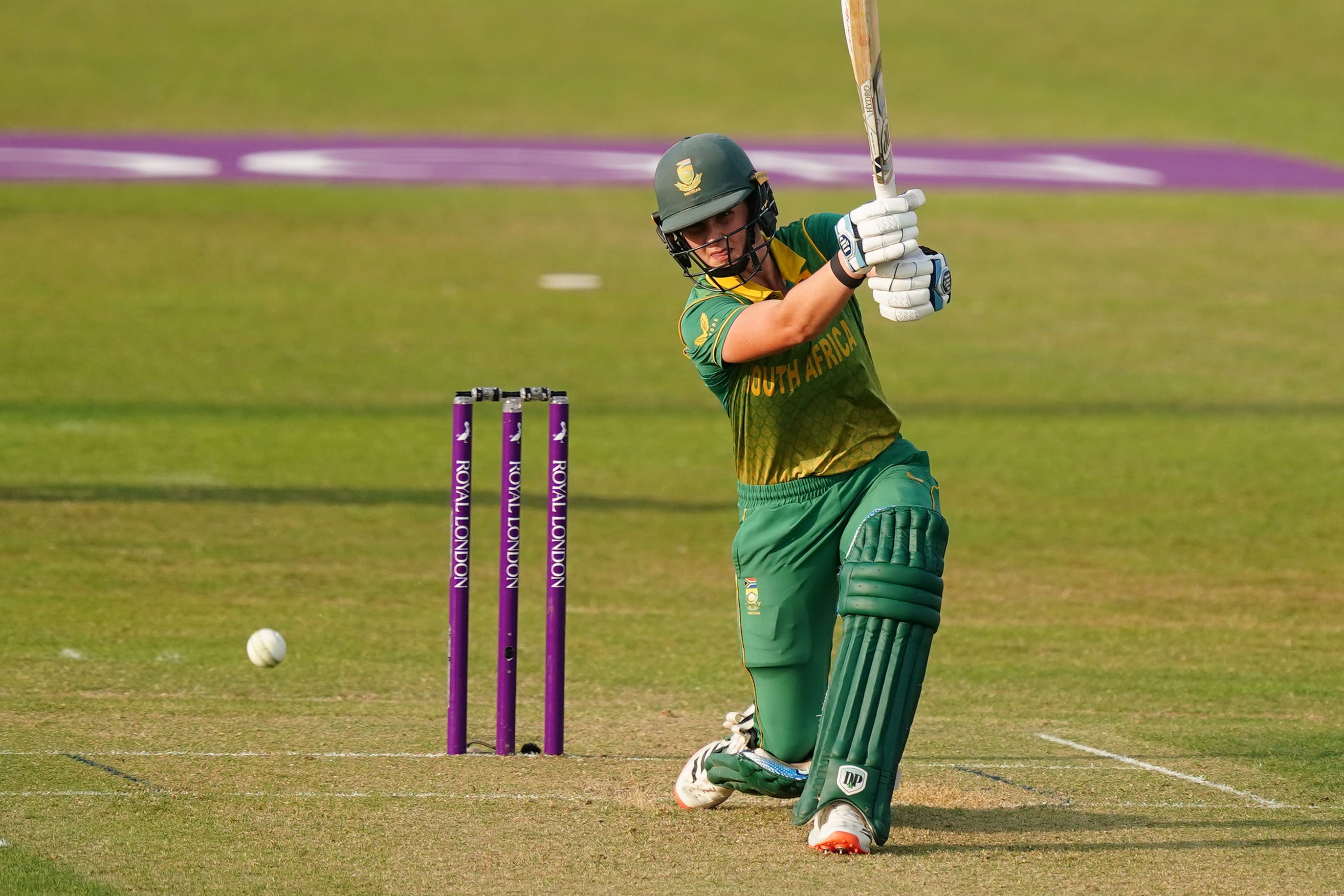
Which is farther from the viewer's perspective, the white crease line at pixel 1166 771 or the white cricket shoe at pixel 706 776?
the white crease line at pixel 1166 771

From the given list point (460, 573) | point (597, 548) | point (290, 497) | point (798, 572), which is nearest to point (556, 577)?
point (460, 573)

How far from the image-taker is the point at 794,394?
508cm

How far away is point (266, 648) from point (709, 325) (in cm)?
296

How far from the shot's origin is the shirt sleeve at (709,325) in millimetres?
4953

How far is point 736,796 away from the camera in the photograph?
222 inches

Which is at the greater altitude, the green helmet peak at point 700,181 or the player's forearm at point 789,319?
the green helmet peak at point 700,181

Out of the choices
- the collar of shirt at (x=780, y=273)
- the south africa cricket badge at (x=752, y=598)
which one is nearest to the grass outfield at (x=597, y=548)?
the south africa cricket badge at (x=752, y=598)

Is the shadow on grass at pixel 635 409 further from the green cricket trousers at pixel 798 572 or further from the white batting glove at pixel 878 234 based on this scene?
the white batting glove at pixel 878 234

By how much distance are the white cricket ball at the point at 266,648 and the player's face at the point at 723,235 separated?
9.49 feet

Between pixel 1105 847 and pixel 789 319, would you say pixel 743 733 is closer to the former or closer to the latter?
pixel 1105 847

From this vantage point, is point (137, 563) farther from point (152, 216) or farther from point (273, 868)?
point (152, 216)

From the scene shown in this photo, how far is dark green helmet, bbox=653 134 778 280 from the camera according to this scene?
5.05 metres

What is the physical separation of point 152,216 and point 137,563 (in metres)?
11.6

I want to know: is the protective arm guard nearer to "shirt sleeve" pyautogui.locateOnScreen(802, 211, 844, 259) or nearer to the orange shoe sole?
the orange shoe sole
